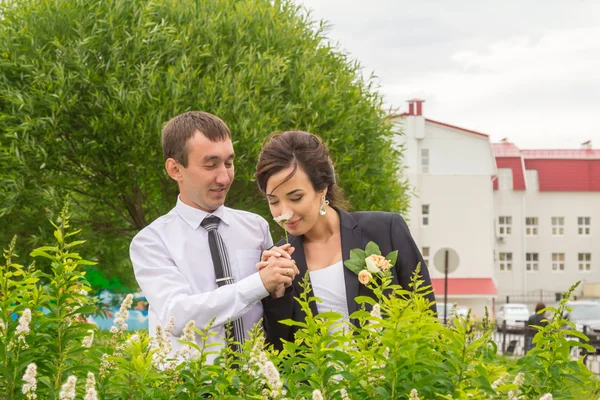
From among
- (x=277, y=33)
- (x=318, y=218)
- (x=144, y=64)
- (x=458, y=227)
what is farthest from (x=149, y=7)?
(x=458, y=227)

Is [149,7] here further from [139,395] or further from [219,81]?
[139,395]

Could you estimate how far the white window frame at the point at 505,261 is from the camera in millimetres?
71125

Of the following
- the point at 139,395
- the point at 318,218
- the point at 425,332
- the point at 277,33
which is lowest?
the point at 139,395

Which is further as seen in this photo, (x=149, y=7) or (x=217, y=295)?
(x=149, y=7)

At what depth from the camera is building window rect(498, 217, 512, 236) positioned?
2756 inches

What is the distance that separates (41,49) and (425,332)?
11.4 metres

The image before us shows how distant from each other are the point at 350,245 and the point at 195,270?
2.29 ft

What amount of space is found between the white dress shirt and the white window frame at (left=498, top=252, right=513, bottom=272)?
6890 centimetres

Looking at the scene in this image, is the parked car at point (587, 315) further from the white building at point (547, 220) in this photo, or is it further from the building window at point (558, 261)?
the building window at point (558, 261)

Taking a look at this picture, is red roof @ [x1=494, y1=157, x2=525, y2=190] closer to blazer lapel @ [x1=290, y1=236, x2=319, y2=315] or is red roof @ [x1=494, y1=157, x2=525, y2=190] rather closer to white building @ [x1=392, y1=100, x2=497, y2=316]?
white building @ [x1=392, y1=100, x2=497, y2=316]

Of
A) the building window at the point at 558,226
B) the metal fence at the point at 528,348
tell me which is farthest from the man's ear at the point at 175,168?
the building window at the point at 558,226

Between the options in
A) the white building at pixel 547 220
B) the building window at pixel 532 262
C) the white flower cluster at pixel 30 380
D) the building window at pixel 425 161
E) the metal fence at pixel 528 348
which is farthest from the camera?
the building window at pixel 532 262

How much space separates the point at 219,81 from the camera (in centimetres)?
1315

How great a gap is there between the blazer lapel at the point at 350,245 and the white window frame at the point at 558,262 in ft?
236
